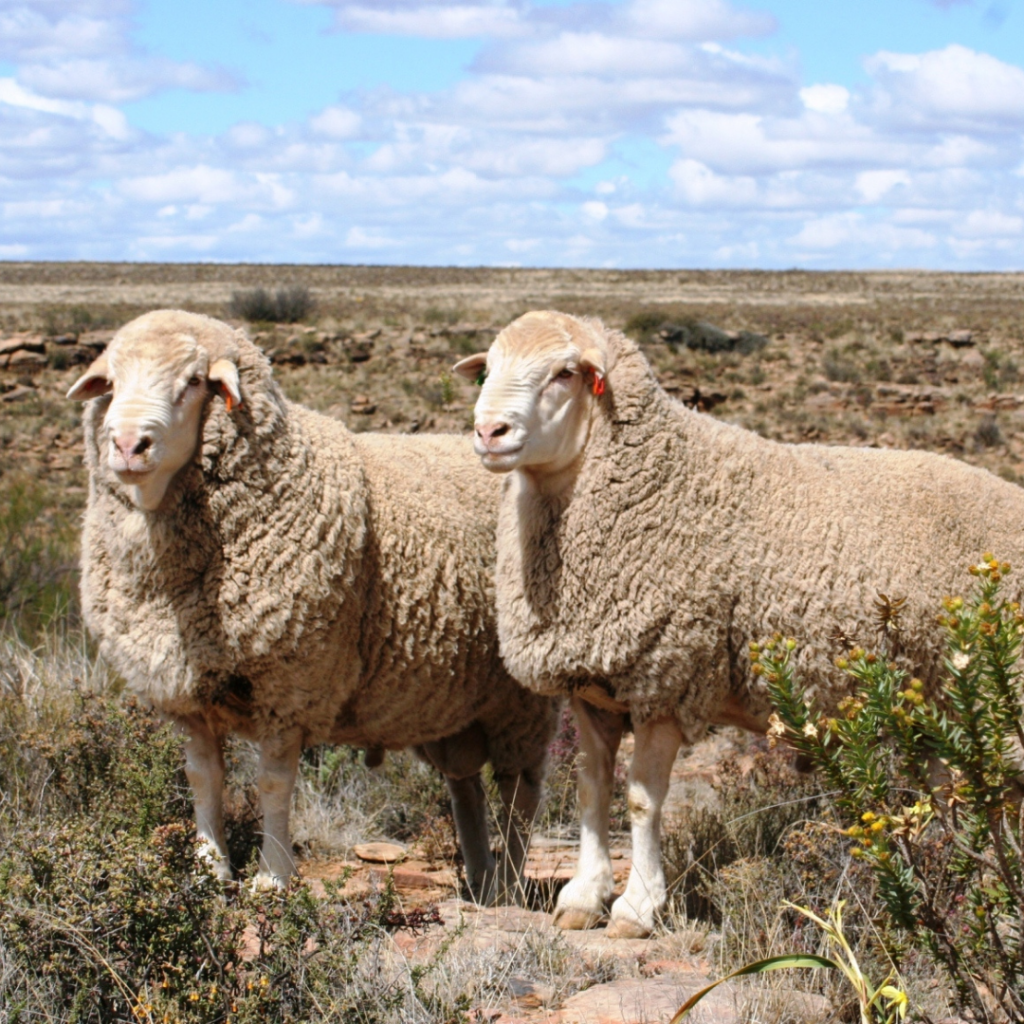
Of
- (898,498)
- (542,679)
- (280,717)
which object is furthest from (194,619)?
(898,498)

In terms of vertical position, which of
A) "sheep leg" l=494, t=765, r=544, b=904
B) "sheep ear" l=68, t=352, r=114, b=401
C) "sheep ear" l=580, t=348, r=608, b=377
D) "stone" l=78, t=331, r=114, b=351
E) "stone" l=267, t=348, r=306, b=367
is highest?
"sheep ear" l=580, t=348, r=608, b=377

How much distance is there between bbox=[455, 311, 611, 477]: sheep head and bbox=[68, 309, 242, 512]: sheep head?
104cm

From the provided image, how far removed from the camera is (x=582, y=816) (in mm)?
5309

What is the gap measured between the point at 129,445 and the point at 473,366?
1523 millimetres

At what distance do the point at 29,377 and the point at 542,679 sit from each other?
77.0 feet

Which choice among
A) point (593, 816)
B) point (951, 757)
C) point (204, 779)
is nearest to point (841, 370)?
point (593, 816)

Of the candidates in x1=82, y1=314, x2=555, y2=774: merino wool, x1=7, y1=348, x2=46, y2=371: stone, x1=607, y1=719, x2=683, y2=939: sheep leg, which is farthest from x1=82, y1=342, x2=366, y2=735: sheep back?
x1=7, y1=348, x2=46, y2=371: stone

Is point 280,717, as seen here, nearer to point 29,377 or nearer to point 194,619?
point 194,619

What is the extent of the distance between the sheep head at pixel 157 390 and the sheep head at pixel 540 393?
1.04 metres

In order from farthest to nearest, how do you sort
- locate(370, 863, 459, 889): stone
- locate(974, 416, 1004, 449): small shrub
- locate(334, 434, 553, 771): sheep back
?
locate(974, 416, 1004, 449): small shrub → locate(370, 863, 459, 889): stone → locate(334, 434, 553, 771): sheep back

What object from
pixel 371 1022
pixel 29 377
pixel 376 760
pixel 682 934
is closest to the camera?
pixel 371 1022

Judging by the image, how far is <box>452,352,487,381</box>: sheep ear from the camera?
5387 millimetres

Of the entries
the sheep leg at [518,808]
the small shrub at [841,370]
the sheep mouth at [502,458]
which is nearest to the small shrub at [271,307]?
the small shrub at [841,370]

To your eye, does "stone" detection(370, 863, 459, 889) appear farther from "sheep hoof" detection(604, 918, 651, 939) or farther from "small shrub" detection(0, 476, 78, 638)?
"small shrub" detection(0, 476, 78, 638)
